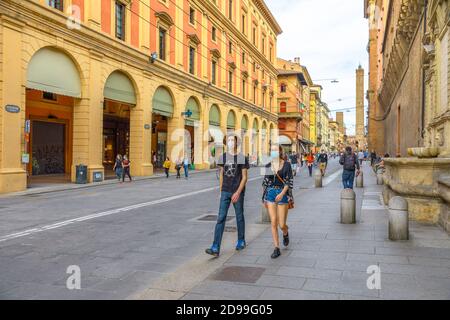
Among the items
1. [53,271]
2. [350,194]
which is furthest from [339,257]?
[53,271]

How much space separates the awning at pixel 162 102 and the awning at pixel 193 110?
2.70 metres

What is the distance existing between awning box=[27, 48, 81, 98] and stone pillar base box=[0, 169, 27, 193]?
3.71 metres

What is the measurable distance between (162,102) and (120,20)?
6.59 m

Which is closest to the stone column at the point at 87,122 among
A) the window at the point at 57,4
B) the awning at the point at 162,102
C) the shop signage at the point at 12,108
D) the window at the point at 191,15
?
the window at the point at 57,4

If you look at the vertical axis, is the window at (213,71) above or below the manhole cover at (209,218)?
above

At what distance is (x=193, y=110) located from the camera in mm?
33750

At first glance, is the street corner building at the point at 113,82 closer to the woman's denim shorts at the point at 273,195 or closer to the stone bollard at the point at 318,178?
the stone bollard at the point at 318,178

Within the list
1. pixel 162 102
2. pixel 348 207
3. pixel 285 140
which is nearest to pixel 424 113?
pixel 348 207

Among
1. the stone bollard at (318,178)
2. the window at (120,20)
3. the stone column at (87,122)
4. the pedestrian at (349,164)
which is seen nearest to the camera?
the pedestrian at (349,164)

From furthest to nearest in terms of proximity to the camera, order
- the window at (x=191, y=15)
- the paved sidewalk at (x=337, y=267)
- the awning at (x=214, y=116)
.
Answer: the awning at (x=214, y=116)
the window at (x=191, y=15)
the paved sidewalk at (x=337, y=267)

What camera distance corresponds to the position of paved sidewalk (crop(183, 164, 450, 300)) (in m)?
4.31

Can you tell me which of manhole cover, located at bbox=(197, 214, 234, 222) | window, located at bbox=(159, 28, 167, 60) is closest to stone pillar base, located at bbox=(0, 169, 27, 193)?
manhole cover, located at bbox=(197, 214, 234, 222)

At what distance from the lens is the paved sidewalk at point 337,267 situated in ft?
14.1

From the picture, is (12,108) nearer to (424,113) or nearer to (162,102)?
(162,102)
